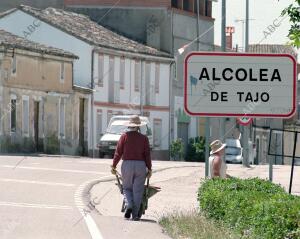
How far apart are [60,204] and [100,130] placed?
4671cm

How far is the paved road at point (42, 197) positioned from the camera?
1727 cm

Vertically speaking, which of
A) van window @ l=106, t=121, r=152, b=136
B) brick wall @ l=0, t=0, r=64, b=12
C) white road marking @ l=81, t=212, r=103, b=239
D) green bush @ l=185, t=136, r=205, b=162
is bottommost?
green bush @ l=185, t=136, r=205, b=162

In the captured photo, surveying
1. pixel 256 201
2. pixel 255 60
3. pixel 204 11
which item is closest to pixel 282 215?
pixel 256 201

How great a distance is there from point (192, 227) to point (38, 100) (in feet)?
145

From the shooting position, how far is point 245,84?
1758 cm

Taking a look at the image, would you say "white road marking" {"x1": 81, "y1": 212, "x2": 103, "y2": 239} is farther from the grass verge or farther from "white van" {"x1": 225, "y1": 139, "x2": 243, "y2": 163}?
"white van" {"x1": 225, "y1": 139, "x2": 243, "y2": 163}

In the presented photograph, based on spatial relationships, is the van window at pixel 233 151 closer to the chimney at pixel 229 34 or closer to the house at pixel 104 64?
the house at pixel 104 64

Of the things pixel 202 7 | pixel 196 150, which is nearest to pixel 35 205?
pixel 196 150

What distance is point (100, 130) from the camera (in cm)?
7012

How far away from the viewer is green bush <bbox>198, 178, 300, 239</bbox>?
1335cm

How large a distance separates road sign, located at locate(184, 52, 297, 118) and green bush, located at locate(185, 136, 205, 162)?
2249 inches

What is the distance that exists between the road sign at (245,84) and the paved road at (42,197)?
2775 millimetres

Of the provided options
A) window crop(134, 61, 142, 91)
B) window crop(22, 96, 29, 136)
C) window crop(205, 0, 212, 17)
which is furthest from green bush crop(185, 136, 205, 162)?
window crop(22, 96, 29, 136)

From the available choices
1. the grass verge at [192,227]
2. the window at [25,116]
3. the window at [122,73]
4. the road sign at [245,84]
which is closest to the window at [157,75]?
the window at [122,73]
